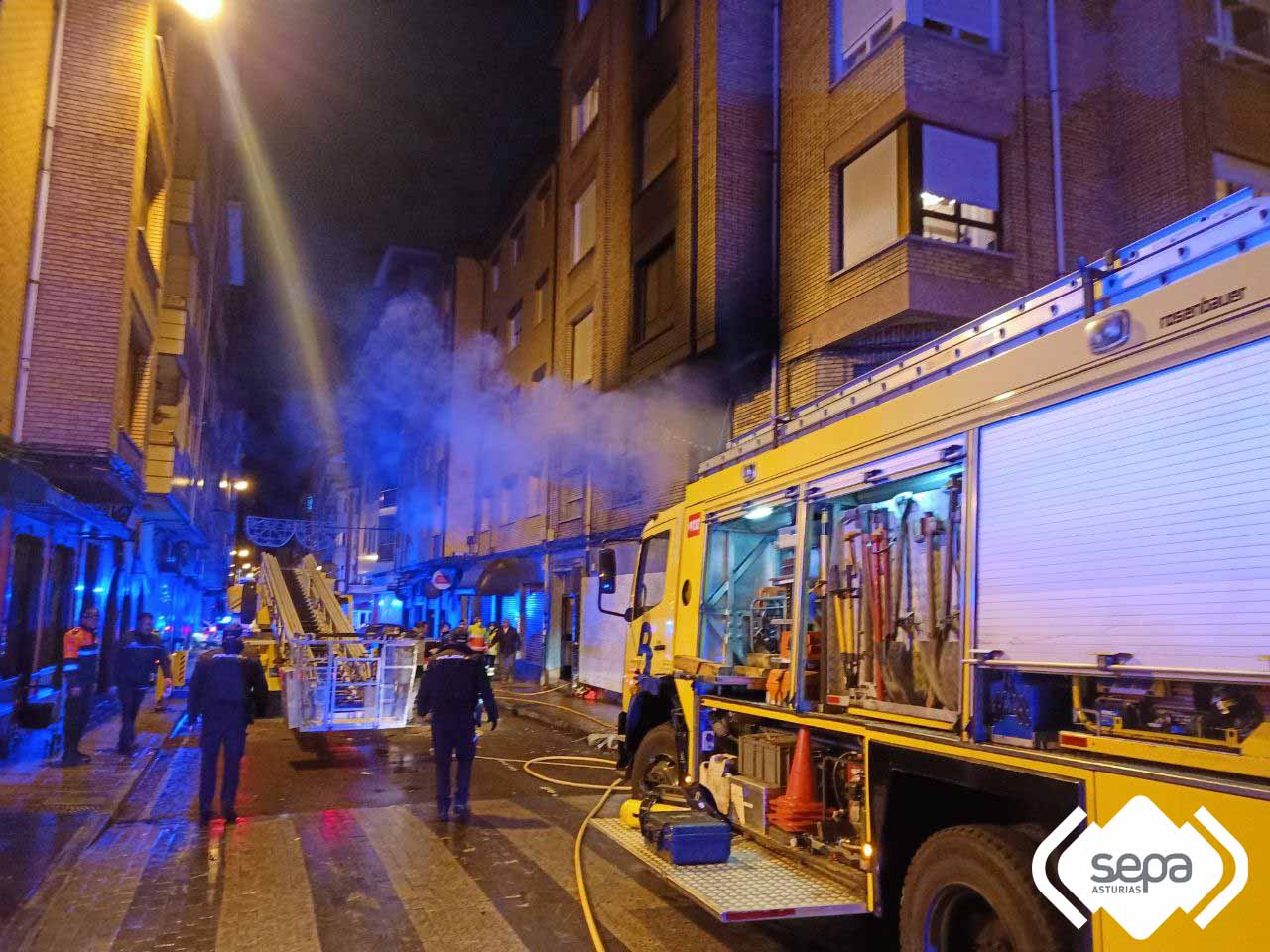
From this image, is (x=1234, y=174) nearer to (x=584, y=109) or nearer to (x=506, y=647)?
(x=584, y=109)

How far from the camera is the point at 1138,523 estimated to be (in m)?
3.01

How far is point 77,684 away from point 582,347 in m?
12.7

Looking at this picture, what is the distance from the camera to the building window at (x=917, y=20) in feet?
37.2

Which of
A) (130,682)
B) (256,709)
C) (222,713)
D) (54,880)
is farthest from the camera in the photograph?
(130,682)

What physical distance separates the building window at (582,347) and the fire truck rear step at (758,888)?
15.0 m

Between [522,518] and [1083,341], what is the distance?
68.4 feet

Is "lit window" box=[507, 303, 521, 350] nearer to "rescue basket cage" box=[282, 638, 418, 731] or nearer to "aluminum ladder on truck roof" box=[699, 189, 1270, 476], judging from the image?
"rescue basket cage" box=[282, 638, 418, 731]

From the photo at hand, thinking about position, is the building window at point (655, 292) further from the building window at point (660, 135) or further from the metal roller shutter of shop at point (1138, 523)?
the metal roller shutter of shop at point (1138, 523)

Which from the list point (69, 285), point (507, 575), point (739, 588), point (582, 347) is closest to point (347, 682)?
point (739, 588)

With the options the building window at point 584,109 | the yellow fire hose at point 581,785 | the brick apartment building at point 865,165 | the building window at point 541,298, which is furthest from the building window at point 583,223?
the yellow fire hose at point 581,785

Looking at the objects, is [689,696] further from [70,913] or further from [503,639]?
[503,639]

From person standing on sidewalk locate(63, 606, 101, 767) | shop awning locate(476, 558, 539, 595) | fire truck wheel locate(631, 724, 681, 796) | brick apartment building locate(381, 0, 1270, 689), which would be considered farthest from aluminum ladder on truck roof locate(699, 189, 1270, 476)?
shop awning locate(476, 558, 539, 595)

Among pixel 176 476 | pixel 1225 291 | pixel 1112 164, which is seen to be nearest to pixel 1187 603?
pixel 1225 291

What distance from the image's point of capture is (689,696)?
6230 millimetres
